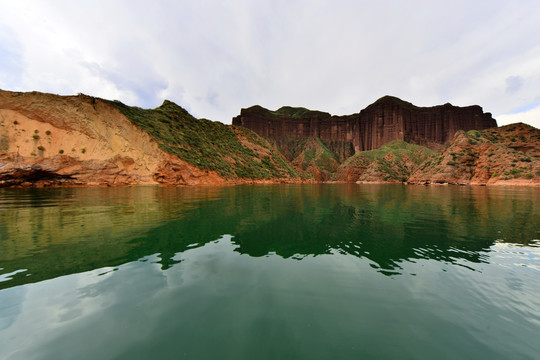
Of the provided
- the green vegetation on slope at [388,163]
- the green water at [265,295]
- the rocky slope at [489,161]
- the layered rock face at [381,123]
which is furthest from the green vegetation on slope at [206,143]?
the layered rock face at [381,123]

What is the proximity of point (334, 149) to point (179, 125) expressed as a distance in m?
121

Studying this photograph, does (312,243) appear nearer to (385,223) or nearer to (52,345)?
(385,223)

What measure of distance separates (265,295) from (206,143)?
57883 millimetres

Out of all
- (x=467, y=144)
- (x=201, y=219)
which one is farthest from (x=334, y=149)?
(x=201, y=219)

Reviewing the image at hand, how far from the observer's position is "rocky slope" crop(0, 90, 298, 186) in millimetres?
30234

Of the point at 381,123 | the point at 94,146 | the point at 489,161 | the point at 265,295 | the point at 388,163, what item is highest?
the point at 381,123

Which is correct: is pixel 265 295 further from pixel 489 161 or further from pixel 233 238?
pixel 489 161

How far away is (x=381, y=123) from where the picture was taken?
142125mm

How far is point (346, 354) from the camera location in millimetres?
2537

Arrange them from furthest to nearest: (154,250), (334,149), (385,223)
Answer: (334,149)
(385,223)
(154,250)

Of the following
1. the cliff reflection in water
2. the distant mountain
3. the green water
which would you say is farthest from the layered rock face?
the green water

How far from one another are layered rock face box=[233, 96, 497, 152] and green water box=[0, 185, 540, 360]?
146864 millimetres

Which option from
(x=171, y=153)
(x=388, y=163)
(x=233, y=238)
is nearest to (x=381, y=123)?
(x=388, y=163)

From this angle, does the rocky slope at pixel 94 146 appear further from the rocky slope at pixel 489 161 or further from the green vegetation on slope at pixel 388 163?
the green vegetation on slope at pixel 388 163
